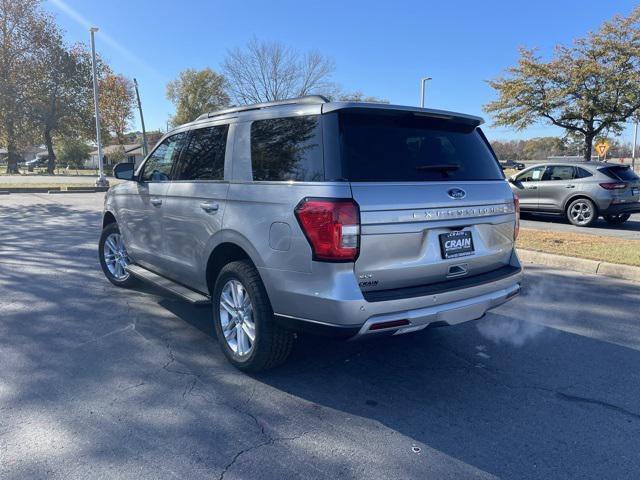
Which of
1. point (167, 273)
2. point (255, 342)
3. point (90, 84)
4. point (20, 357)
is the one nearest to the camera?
point (255, 342)

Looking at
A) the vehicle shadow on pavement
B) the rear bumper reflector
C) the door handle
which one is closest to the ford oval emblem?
the rear bumper reflector

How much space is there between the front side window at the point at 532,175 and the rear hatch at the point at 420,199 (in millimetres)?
10383

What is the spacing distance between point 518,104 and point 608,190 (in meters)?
14.2

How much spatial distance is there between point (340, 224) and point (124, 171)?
3.51m

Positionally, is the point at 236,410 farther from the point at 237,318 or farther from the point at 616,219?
the point at 616,219

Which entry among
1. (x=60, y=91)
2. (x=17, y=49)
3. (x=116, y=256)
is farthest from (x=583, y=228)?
(x=60, y=91)

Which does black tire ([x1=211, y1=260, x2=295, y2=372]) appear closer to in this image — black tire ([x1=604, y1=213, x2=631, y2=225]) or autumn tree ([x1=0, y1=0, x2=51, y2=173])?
black tire ([x1=604, y1=213, x2=631, y2=225])

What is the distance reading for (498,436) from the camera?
9.52 feet

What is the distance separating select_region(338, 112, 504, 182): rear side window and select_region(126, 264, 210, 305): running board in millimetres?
1854

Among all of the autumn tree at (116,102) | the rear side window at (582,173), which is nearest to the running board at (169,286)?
the rear side window at (582,173)

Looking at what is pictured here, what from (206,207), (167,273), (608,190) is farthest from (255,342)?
(608,190)

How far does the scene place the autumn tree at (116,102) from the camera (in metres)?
59.7

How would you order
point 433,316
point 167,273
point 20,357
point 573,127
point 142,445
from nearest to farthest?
point 142,445 → point 433,316 → point 20,357 → point 167,273 → point 573,127

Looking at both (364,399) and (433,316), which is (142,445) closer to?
(364,399)
